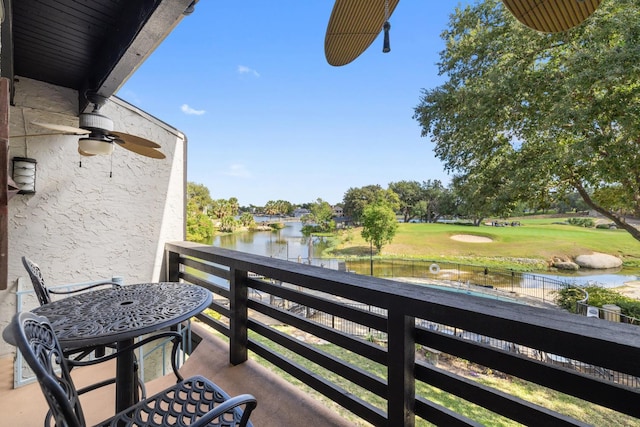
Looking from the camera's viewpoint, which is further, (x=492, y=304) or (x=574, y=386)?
(x=492, y=304)

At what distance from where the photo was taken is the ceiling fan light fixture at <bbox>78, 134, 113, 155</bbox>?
2.24 metres

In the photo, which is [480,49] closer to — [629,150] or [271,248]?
[629,150]

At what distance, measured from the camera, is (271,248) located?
23984 millimetres

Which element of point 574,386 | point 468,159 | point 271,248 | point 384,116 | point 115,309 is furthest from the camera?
point 271,248

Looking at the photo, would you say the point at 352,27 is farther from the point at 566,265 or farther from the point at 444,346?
the point at 566,265

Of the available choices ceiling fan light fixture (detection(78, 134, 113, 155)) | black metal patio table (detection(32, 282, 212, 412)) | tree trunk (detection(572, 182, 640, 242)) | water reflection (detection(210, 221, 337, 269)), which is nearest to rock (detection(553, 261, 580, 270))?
tree trunk (detection(572, 182, 640, 242))

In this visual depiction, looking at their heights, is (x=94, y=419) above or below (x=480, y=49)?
below

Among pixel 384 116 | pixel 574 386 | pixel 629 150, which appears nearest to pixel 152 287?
pixel 574 386

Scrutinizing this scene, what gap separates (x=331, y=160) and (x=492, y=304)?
2667cm

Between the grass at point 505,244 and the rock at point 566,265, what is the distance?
0.58m

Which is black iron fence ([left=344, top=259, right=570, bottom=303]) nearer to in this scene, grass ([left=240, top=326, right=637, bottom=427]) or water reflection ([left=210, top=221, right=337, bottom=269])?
water reflection ([left=210, top=221, right=337, bottom=269])

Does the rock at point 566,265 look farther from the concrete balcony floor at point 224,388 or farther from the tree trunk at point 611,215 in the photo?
the concrete balcony floor at point 224,388

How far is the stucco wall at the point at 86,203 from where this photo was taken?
248 cm

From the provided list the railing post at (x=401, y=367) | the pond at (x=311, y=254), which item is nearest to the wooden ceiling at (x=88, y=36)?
the railing post at (x=401, y=367)
